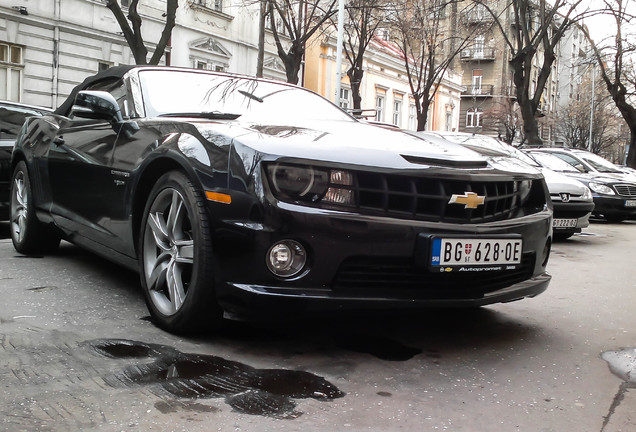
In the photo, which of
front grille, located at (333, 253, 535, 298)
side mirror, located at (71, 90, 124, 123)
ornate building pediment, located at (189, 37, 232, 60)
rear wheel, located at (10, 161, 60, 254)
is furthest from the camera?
ornate building pediment, located at (189, 37, 232, 60)

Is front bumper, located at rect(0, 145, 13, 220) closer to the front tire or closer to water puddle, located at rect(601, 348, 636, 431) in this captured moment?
the front tire

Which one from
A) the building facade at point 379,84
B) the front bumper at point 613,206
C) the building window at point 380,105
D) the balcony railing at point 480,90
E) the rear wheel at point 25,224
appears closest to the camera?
the rear wheel at point 25,224

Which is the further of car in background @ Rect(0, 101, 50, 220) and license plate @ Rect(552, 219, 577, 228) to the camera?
license plate @ Rect(552, 219, 577, 228)

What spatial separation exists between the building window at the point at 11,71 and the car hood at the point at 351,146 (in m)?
17.3

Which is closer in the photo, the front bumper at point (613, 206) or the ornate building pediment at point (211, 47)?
the front bumper at point (613, 206)

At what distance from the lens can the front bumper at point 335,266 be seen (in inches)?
116

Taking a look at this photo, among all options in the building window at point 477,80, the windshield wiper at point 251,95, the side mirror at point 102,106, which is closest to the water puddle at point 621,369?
the windshield wiper at point 251,95

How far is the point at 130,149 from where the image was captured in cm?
385

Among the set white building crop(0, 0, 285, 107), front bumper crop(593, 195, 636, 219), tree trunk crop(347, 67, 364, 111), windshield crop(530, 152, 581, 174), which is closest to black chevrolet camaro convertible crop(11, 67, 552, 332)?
windshield crop(530, 152, 581, 174)

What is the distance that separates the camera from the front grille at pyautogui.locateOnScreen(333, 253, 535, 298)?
10.0 feet

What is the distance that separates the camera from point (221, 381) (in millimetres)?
2777

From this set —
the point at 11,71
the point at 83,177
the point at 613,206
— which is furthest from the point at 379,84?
the point at 83,177

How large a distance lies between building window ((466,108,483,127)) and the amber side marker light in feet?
195

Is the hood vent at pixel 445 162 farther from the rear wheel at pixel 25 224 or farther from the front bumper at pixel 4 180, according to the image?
the front bumper at pixel 4 180
